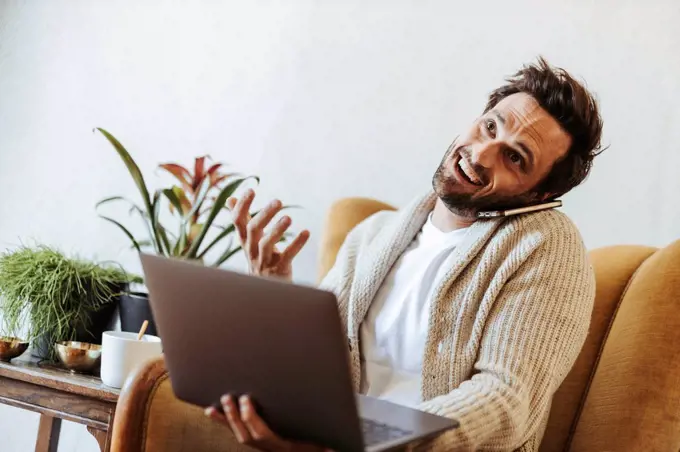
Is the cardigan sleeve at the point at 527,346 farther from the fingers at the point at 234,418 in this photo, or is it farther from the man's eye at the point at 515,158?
the fingers at the point at 234,418

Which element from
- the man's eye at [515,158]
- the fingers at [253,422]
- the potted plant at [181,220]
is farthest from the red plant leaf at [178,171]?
the fingers at [253,422]

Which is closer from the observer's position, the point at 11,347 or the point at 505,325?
the point at 505,325

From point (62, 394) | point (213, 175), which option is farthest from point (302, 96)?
point (62, 394)

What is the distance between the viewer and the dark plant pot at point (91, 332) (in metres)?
1.65

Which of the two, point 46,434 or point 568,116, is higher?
point 568,116

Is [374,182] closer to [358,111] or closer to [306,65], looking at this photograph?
[358,111]

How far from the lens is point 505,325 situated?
120cm

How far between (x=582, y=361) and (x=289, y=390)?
677 mm

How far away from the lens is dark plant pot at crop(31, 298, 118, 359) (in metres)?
1.65

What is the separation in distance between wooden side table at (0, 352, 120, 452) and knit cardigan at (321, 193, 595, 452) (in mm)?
470

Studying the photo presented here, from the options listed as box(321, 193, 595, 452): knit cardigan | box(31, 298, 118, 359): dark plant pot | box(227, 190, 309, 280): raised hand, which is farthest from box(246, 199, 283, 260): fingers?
box(31, 298, 118, 359): dark plant pot

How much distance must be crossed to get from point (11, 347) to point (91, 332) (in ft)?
0.54

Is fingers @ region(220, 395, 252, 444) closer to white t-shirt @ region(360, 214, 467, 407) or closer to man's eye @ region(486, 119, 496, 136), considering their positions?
white t-shirt @ region(360, 214, 467, 407)

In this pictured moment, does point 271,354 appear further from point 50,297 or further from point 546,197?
point 50,297
